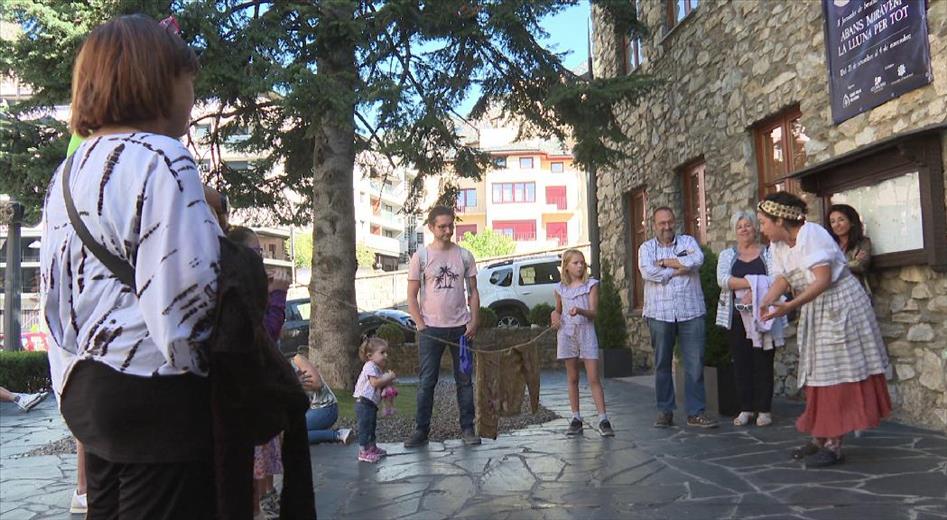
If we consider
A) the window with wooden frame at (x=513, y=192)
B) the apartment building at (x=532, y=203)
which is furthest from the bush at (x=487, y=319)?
the window with wooden frame at (x=513, y=192)

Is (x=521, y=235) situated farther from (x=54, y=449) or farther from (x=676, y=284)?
(x=676, y=284)

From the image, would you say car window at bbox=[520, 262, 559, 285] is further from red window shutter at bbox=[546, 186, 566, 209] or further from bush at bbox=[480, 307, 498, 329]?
red window shutter at bbox=[546, 186, 566, 209]

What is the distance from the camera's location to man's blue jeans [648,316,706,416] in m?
6.39

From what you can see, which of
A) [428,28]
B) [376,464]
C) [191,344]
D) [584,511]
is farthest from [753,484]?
[428,28]

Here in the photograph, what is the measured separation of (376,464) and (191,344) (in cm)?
429

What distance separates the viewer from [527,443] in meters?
6.14

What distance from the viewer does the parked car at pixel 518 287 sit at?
1839 cm

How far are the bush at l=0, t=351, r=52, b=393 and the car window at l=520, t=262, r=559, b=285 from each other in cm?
1041

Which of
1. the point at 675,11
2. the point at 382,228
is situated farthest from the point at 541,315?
the point at 382,228

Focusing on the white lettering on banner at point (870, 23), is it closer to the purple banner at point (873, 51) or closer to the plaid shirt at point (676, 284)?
the purple banner at point (873, 51)

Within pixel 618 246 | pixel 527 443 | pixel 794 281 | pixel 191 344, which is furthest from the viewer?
pixel 618 246

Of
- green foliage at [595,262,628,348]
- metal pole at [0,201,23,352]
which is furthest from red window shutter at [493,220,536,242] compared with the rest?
green foliage at [595,262,628,348]

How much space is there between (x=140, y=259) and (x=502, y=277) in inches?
684

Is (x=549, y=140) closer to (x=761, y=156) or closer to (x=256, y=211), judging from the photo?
(x=761, y=156)
